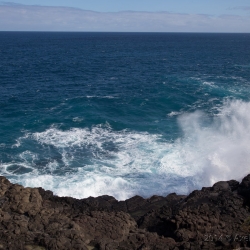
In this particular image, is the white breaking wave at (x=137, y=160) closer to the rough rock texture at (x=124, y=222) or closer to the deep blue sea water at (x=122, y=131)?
the deep blue sea water at (x=122, y=131)

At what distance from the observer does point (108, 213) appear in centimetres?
2877

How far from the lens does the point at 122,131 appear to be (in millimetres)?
54250

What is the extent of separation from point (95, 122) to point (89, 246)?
34.6 metres

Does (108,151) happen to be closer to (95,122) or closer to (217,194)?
(95,122)

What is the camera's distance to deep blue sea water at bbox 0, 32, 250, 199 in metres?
40.8

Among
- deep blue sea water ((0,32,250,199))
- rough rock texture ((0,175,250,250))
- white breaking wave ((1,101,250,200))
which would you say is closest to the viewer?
rough rock texture ((0,175,250,250))

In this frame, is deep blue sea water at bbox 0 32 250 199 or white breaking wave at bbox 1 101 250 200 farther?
deep blue sea water at bbox 0 32 250 199

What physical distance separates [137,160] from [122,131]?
34.2 ft

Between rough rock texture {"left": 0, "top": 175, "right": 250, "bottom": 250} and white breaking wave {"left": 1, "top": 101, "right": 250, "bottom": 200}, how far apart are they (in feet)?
21.6

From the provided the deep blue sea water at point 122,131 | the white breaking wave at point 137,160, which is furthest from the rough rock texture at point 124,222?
the deep blue sea water at point 122,131

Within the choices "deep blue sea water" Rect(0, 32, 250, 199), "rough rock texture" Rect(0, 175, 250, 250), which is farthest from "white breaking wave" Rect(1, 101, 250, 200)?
"rough rock texture" Rect(0, 175, 250, 250)

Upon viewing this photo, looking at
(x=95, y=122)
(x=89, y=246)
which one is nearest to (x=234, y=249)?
(x=89, y=246)

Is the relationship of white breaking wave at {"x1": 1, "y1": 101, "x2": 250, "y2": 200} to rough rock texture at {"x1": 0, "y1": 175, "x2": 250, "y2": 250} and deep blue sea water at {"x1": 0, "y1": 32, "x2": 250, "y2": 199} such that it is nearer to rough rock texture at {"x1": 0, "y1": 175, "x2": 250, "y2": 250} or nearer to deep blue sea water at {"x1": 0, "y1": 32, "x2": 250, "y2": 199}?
deep blue sea water at {"x1": 0, "y1": 32, "x2": 250, "y2": 199}

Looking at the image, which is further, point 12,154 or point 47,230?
point 12,154
